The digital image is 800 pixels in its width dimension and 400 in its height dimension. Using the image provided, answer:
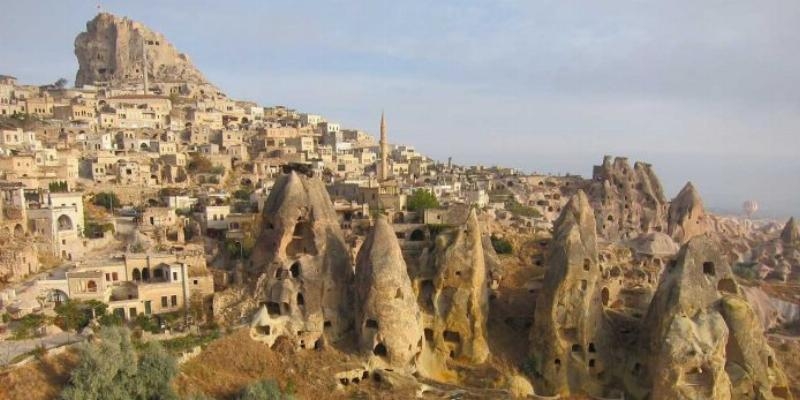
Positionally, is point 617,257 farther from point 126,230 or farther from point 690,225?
point 126,230

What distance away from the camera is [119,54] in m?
107

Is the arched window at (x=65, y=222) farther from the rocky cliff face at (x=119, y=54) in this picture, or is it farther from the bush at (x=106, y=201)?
the rocky cliff face at (x=119, y=54)

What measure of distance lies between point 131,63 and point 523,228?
282ft

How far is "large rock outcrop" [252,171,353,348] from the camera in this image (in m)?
32.2

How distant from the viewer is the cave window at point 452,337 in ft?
114

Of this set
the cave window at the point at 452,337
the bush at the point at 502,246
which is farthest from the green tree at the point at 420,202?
the cave window at the point at 452,337

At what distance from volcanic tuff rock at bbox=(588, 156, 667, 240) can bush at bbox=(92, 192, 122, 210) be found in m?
47.2

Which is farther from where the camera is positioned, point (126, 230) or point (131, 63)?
point (131, 63)

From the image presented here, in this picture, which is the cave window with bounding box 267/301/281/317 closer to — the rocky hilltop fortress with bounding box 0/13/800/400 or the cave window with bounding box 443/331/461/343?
the rocky hilltop fortress with bounding box 0/13/800/400

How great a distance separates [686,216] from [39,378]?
61.7 metres

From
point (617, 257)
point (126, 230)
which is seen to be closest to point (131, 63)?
point (126, 230)

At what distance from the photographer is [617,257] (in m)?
46.0

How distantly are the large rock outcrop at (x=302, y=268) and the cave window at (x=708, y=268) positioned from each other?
20.2 metres

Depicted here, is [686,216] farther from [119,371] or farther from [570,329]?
[119,371]
